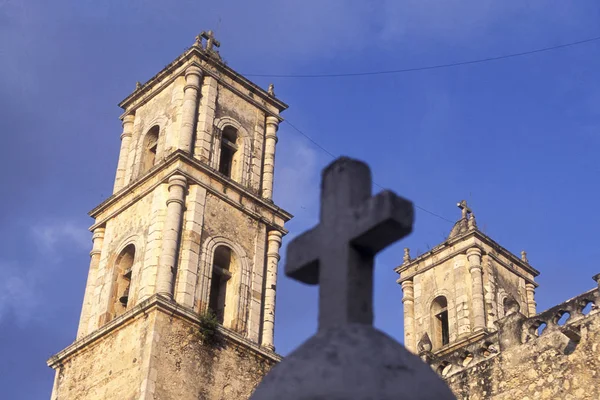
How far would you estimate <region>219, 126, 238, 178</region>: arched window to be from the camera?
69.1ft

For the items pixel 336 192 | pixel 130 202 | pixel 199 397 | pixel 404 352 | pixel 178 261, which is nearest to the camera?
pixel 404 352

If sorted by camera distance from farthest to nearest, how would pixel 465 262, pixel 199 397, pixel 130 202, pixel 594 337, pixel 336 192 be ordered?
pixel 465 262
pixel 130 202
pixel 199 397
pixel 594 337
pixel 336 192

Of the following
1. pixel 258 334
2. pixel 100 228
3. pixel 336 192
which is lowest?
pixel 336 192

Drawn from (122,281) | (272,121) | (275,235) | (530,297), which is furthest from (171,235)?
(530,297)

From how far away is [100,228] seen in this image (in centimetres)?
2077

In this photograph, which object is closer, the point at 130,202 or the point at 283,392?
the point at 283,392

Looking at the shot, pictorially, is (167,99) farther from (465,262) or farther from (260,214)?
(465,262)

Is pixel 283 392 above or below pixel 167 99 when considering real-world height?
below

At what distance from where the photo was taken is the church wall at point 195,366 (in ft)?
54.7

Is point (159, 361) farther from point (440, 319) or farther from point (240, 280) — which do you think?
point (440, 319)

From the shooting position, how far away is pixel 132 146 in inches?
858

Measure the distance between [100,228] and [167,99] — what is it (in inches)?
122

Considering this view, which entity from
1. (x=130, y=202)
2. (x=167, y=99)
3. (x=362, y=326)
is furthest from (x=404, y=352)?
(x=167, y=99)

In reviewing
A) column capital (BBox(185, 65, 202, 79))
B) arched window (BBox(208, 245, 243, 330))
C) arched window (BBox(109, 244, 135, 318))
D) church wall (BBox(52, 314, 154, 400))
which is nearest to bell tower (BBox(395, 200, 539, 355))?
arched window (BBox(208, 245, 243, 330))
